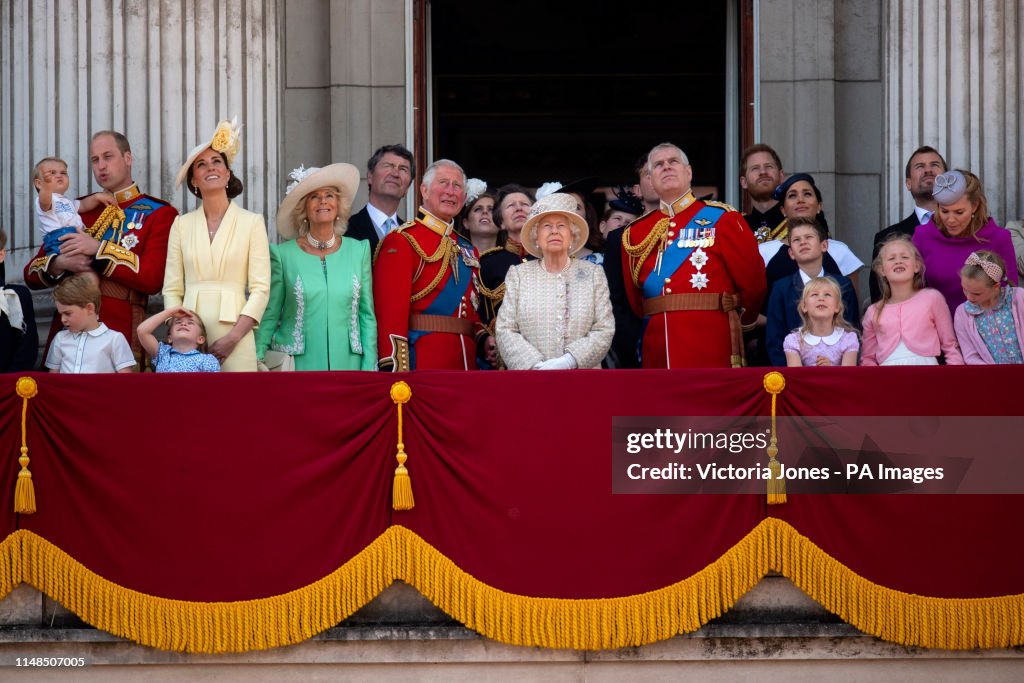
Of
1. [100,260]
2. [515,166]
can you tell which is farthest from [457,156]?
[100,260]

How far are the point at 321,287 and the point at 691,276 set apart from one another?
5.92 feet

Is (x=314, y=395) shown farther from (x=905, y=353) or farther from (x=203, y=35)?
(x=203, y=35)

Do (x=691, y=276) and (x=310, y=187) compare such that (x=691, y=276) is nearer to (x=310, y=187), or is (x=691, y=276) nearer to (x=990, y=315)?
(x=990, y=315)

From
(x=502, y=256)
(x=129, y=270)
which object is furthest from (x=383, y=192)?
(x=129, y=270)

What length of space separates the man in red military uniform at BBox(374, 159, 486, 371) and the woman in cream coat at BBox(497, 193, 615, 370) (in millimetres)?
410

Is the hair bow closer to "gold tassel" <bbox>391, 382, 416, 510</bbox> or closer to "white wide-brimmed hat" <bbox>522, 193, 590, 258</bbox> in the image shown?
"white wide-brimmed hat" <bbox>522, 193, 590, 258</bbox>

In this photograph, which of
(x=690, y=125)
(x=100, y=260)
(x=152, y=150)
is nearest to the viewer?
(x=100, y=260)

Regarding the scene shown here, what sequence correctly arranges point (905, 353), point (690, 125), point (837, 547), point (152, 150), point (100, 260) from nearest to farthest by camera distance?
point (837, 547), point (905, 353), point (100, 260), point (152, 150), point (690, 125)

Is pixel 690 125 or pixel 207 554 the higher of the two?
pixel 690 125

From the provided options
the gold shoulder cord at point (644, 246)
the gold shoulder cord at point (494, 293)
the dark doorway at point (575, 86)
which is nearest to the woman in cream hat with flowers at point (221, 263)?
the gold shoulder cord at point (494, 293)

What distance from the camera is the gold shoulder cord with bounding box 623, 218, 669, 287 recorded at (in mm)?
7426

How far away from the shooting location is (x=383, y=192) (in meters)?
7.96

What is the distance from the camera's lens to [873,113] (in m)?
9.23

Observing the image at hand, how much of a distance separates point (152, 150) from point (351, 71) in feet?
4.31
